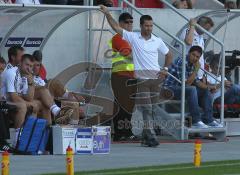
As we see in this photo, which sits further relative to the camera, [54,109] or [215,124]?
[215,124]

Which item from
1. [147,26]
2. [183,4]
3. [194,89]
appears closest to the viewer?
[147,26]

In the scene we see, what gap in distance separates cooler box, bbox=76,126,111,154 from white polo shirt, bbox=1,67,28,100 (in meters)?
1.47

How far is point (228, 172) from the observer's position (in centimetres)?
1415

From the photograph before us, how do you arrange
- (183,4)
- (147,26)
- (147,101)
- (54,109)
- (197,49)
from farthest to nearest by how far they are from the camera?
(183,4) < (197,49) < (147,26) < (147,101) < (54,109)

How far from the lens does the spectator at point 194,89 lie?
19.6 meters

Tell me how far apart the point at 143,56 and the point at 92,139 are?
246 centimetres

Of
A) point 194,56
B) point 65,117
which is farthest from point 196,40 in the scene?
point 65,117

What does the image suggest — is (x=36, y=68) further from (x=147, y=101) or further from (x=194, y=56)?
(x=194, y=56)

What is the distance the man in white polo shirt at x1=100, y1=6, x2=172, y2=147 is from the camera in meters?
18.1

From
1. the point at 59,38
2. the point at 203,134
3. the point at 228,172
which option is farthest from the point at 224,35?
the point at 228,172

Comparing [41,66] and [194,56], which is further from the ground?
[194,56]

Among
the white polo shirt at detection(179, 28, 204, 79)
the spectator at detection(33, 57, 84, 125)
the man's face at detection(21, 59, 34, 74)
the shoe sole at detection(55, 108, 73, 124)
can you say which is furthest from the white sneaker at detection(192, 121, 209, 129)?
the man's face at detection(21, 59, 34, 74)

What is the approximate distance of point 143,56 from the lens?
60.3 feet

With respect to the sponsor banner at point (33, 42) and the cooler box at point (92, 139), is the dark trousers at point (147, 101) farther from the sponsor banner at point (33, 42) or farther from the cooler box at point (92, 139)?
the sponsor banner at point (33, 42)
